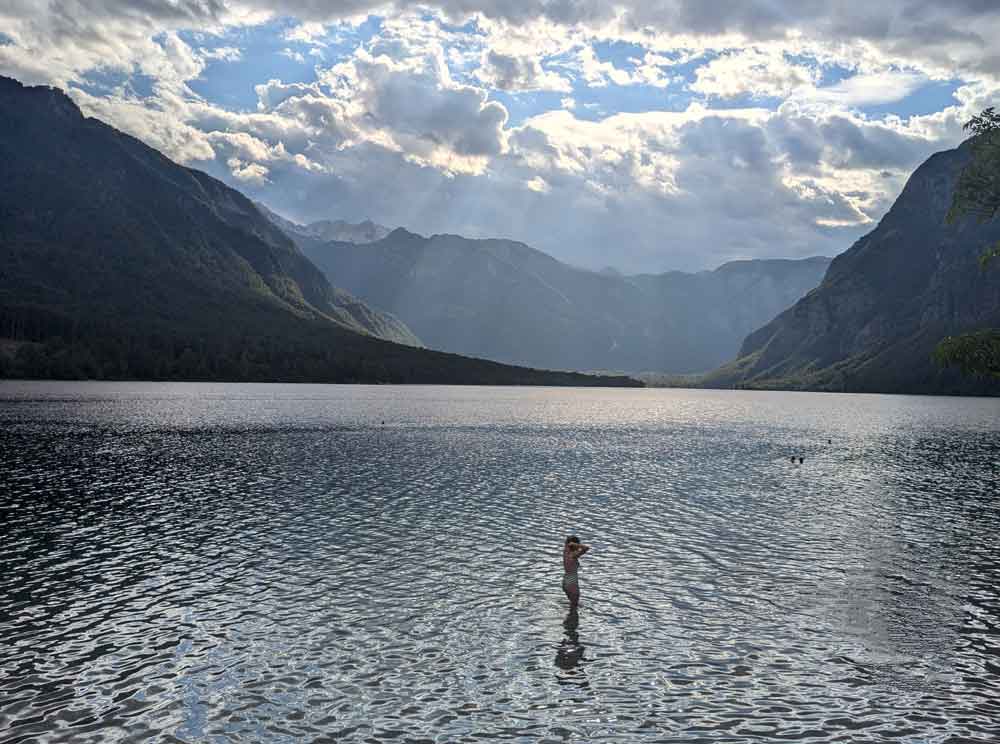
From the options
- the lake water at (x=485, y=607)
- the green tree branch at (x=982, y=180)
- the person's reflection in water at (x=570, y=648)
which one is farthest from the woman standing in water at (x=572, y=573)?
the green tree branch at (x=982, y=180)

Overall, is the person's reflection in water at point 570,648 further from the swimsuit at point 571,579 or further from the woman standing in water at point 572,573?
the swimsuit at point 571,579

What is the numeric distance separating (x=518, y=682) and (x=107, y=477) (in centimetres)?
5954

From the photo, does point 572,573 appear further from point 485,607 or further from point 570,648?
point 570,648

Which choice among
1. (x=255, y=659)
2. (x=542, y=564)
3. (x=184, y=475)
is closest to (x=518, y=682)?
(x=255, y=659)

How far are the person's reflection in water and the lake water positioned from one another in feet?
0.47

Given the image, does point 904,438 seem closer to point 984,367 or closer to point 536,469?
point 536,469

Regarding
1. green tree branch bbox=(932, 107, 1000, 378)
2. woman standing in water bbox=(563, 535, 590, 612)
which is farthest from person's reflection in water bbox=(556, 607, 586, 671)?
green tree branch bbox=(932, 107, 1000, 378)

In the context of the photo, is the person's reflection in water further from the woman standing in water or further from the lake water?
the woman standing in water

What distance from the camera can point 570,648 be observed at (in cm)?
2797

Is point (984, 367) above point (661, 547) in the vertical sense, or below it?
above

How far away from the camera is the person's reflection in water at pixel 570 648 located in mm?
26516

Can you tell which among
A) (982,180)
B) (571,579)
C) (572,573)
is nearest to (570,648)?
(571,579)

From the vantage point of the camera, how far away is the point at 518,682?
973 inches

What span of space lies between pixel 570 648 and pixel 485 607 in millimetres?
5822
